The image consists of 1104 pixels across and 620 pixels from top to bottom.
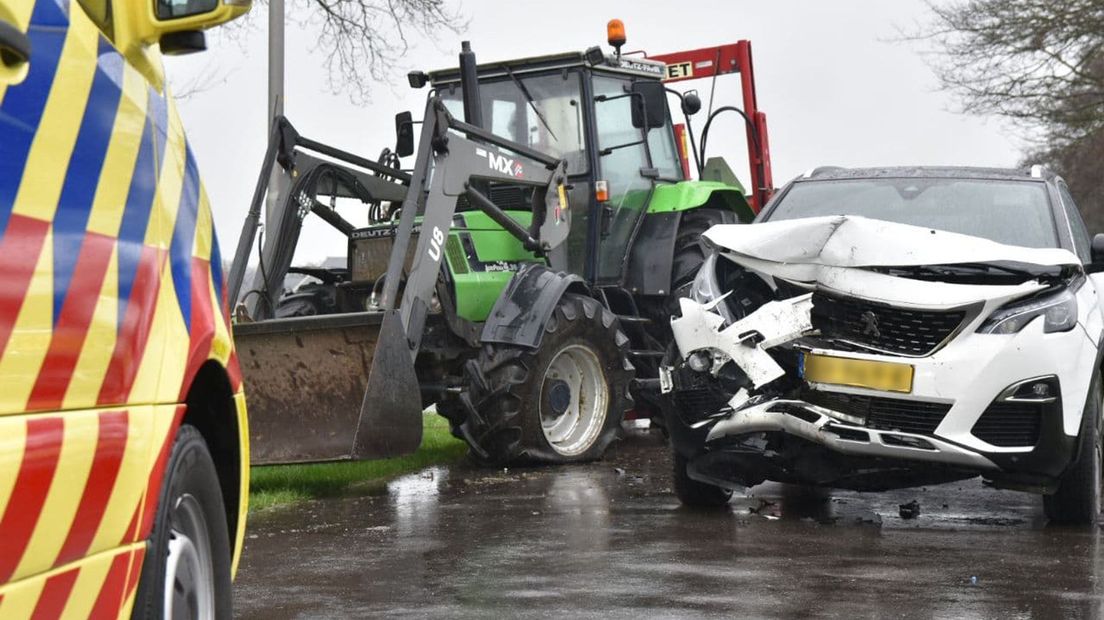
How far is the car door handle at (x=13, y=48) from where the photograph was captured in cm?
264

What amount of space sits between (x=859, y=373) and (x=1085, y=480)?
1286 millimetres

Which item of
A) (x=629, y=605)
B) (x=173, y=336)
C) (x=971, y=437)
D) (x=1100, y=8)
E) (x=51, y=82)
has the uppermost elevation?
(x=1100, y=8)

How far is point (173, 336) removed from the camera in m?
3.49

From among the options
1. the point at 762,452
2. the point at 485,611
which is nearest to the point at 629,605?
the point at 485,611

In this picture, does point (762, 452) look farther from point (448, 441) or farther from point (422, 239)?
point (448, 441)

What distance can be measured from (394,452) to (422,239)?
172 cm

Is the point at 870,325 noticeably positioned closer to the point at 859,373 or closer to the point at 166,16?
the point at 859,373

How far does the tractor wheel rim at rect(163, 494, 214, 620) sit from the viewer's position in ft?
11.5

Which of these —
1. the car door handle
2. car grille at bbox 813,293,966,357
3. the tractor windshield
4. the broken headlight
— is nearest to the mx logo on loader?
the tractor windshield

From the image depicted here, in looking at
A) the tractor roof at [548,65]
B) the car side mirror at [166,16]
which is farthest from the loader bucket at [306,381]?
the car side mirror at [166,16]

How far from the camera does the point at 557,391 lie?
11.4 metres

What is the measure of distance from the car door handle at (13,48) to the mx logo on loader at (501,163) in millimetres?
8233

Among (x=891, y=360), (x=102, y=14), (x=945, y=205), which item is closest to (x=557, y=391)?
(x=945, y=205)

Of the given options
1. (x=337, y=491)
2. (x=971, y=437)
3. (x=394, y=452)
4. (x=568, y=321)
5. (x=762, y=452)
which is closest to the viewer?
(x=971, y=437)
